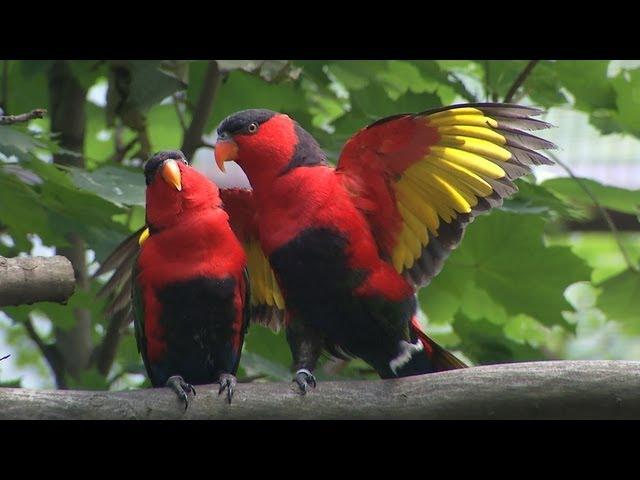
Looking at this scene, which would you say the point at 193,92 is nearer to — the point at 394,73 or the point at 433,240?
the point at 394,73

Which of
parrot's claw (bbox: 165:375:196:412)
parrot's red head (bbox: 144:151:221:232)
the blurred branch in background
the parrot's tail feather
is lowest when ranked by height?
parrot's claw (bbox: 165:375:196:412)

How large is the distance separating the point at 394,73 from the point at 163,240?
1.60 metres

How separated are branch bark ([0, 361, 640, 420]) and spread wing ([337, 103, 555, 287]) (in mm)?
526

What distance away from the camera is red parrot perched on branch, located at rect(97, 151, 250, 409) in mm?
2904

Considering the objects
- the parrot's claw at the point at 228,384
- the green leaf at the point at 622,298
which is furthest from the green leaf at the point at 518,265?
the parrot's claw at the point at 228,384

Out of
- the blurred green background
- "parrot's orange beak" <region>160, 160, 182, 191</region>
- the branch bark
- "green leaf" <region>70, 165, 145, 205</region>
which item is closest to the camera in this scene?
the branch bark

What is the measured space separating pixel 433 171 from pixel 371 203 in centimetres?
20

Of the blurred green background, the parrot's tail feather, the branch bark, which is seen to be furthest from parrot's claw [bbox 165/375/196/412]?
the parrot's tail feather

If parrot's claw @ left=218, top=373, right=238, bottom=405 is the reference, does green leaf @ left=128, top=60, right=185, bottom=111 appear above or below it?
above

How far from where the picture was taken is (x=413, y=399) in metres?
2.64

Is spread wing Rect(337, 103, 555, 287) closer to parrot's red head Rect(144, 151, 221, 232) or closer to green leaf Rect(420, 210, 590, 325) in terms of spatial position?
parrot's red head Rect(144, 151, 221, 232)

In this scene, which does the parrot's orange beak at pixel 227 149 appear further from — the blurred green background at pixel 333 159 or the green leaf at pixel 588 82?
the green leaf at pixel 588 82

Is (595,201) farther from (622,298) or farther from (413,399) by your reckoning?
(413,399)

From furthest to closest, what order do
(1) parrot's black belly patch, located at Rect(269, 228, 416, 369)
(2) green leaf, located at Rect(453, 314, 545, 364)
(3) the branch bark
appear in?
(2) green leaf, located at Rect(453, 314, 545, 364)
(1) parrot's black belly patch, located at Rect(269, 228, 416, 369)
(3) the branch bark
